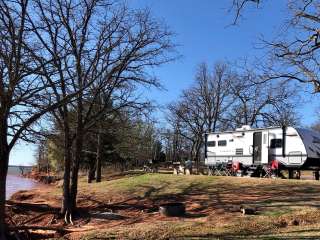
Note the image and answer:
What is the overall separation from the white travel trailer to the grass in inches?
156

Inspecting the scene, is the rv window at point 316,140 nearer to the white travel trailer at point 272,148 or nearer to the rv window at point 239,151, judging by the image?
the white travel trailer at point 272,148

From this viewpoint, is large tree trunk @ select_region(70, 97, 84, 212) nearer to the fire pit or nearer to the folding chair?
the fire pit

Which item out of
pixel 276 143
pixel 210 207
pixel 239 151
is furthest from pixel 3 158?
pixel 239 151

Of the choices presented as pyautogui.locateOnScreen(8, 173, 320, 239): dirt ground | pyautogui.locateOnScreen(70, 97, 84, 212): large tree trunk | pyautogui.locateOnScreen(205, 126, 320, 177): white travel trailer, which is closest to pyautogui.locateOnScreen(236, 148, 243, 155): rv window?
pyautogui.locateOnScreen(205, 126, 320, 177): white travel trailer

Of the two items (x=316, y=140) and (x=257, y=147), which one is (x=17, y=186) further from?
(x=316, y=140)

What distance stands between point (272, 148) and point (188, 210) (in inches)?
459

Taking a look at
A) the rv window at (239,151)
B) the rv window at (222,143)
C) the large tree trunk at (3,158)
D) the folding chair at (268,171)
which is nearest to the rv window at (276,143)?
the folding chair at (268,171)

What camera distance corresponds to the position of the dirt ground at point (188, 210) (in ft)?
52.2

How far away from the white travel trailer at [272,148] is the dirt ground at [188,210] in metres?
3.93

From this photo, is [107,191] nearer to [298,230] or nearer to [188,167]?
[188,167]

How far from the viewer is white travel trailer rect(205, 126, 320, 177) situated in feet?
99.7

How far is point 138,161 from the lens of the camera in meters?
71.1

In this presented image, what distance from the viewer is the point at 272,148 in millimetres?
32062

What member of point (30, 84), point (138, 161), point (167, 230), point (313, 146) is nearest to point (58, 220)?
point (167, 230)
